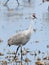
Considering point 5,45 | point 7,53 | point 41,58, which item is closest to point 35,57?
point 41,58

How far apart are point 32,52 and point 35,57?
0.59 metres

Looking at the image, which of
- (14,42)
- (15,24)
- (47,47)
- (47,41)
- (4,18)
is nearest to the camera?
(14,42)

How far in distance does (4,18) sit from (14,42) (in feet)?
29.4

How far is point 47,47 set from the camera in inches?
442

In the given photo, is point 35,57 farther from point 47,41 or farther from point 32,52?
point 47,41

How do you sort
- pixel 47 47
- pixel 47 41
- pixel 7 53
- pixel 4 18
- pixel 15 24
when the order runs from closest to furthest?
pixel 7 53, pixel 47 47, pixel 47 41, pixel 15 24, pixel 4 18

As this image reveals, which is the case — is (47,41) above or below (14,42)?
below

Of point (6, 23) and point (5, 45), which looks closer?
point (5, 45)

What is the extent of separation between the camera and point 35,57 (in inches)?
390

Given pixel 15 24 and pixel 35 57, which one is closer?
pixel 35 57

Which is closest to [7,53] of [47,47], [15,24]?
[47,47]

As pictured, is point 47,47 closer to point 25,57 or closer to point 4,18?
point 25,57

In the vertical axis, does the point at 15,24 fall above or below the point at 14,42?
below

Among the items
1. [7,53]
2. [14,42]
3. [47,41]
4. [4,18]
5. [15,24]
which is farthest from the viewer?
[4,18]
